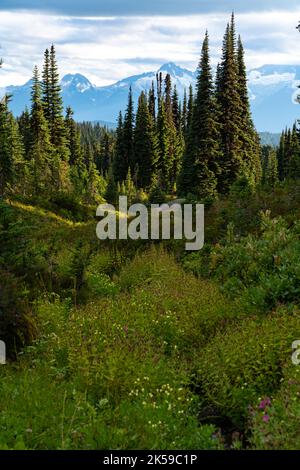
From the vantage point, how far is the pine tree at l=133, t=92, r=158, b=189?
65000mm

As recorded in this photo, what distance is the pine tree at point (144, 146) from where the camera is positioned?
65.0 metres

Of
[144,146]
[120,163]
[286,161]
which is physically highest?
[144,146]

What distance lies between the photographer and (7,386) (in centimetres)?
546

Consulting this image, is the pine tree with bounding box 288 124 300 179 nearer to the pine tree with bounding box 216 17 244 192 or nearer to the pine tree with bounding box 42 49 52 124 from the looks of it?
the pine tree with bounding box 216 17 244 192

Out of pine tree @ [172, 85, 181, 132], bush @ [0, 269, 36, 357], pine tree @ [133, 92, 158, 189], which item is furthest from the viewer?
pine tree @ [172, 85, 181, 132]

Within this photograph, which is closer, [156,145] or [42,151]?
[42,151]

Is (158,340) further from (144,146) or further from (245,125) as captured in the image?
(144,146)

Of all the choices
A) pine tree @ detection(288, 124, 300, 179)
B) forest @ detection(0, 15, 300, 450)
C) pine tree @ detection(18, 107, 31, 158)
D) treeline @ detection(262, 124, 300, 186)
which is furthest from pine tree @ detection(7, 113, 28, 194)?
forest @ detection(0, 15, 300, 450)

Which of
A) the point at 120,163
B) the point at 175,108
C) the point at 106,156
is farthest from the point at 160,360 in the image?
the point at 106,156

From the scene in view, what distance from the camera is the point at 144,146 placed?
65.4 meters

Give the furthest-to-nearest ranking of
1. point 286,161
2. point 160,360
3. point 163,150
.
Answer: point 286,161, point 163,150, point 160,360

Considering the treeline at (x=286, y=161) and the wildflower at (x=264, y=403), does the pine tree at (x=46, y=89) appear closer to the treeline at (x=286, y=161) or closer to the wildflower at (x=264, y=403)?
the treeline at (x=286, y=161)

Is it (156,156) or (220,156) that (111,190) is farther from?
(220,156)

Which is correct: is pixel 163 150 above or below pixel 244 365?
above
